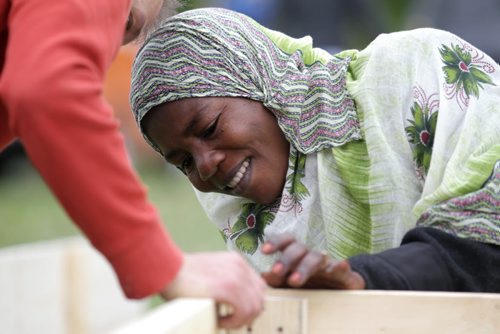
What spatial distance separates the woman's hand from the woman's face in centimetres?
52

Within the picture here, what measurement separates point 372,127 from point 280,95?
24 centimetres

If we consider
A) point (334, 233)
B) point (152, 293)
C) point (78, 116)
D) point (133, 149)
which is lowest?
point (133, 149)

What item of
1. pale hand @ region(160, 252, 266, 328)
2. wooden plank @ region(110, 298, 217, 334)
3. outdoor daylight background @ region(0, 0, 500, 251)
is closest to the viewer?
wooden plank @ region(110, 298, 217, 334)

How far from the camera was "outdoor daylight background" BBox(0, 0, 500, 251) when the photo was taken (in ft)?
27.8

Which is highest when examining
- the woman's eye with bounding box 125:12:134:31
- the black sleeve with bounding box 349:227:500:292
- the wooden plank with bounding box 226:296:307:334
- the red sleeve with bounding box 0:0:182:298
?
the red sleeve with bounding box 0:0:182:298

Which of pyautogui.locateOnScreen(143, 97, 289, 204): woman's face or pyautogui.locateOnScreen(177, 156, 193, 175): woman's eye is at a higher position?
pyautogui.locateOnScreen(143, 97, 289, 204): woman's face

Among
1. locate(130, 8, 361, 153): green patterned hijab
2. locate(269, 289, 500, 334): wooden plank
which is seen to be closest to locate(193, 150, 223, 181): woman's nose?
locate(130, 8, 361, 153): green patterned hijab

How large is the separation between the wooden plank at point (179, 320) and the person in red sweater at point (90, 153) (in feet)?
0.15

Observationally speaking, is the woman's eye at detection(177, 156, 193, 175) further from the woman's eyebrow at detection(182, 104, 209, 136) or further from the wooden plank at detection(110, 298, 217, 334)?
the wooden plank at detection(110, 298, 217, 334)

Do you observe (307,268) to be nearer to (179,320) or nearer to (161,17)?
(179,320)

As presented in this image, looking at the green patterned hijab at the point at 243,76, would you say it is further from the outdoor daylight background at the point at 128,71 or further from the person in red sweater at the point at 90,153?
the outdoor daylight background at the point at 128,71

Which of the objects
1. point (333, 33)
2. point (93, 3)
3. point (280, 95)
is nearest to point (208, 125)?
point (280, 95)

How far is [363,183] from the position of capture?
277 cm

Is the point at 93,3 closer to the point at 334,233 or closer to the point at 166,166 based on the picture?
the point at 334,233
